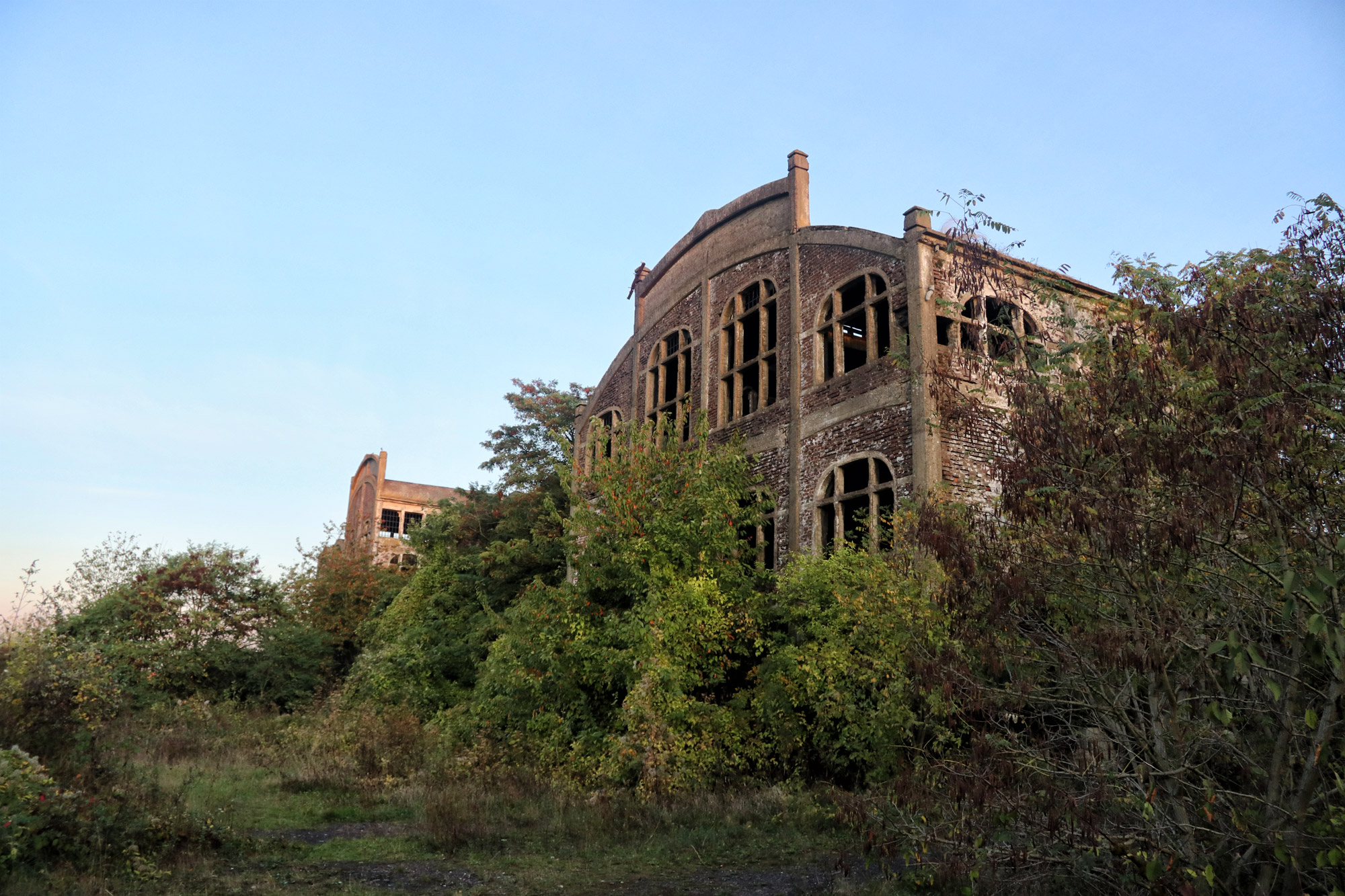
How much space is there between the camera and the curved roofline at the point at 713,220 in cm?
1780

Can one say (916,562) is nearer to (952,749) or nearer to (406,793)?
(952,749)

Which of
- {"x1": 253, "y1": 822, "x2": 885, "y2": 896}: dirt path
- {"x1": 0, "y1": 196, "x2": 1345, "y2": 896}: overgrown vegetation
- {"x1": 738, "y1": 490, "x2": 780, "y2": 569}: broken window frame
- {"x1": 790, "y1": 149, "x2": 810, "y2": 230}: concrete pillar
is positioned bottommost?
{"x1": 253, "y1": 822, "x2": 885, "y2": 896}: dirt path

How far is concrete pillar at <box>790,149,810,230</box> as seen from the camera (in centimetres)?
1706

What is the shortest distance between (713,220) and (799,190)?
2938 mm

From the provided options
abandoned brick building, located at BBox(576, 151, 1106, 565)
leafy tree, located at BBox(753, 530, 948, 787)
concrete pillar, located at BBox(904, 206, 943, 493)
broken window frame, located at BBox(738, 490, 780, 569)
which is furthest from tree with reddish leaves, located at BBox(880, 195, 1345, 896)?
broken window frame, located at BBox(738, 490, 780, 569)

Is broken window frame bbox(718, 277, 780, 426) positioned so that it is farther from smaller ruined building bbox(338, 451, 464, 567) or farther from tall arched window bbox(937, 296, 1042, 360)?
smaller ruined building bbox(338, 451, 464, 567)

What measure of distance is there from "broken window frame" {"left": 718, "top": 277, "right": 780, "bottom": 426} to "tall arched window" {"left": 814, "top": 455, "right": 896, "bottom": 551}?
8.49ft

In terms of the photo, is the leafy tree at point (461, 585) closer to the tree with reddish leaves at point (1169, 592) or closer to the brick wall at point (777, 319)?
the brick wall at point (777, 319)

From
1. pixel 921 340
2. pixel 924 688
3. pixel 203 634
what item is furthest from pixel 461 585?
pixel 924 688

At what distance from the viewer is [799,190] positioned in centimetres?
1714

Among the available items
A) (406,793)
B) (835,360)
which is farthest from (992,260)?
(406,793)

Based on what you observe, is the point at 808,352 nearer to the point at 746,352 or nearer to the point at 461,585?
the point at 746,352

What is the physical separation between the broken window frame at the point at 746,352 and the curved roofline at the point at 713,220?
1.73 meters

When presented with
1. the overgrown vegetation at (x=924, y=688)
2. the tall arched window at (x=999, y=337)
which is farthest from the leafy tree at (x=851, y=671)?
the tall arched window at (x=999, y=337)
